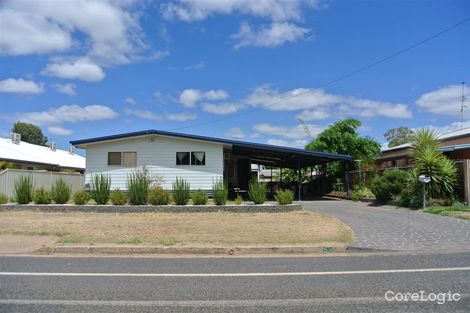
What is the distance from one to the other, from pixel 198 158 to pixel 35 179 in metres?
8.91

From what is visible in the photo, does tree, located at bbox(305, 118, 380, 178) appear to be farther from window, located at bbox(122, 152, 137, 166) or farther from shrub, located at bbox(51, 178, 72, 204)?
shrub, located at bbox(51, 178, 72, 204)

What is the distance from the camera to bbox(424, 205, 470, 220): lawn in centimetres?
1456

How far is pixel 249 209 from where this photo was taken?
16328 millimetres

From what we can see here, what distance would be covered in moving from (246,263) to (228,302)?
265 centimetres

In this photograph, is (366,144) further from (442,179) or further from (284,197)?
(284,197)

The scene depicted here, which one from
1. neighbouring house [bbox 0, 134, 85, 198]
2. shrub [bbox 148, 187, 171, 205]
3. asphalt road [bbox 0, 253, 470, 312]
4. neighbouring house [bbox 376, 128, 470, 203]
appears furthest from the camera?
neighbouring house [bbox 0, 134, 85, 198]

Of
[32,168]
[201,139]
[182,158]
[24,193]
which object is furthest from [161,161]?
[32,168]

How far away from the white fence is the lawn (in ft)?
59.8

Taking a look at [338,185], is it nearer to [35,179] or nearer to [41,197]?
[35,179]

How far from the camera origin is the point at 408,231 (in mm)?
11766

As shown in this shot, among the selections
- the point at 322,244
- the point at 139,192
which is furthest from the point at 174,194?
the point at 322,244

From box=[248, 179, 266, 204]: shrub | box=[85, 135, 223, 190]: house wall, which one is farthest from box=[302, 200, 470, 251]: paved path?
box=[85, 135, 223, 190]: house wall

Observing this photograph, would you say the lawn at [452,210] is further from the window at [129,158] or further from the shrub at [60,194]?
the window at [129,158]

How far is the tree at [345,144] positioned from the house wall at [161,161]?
1165cm
